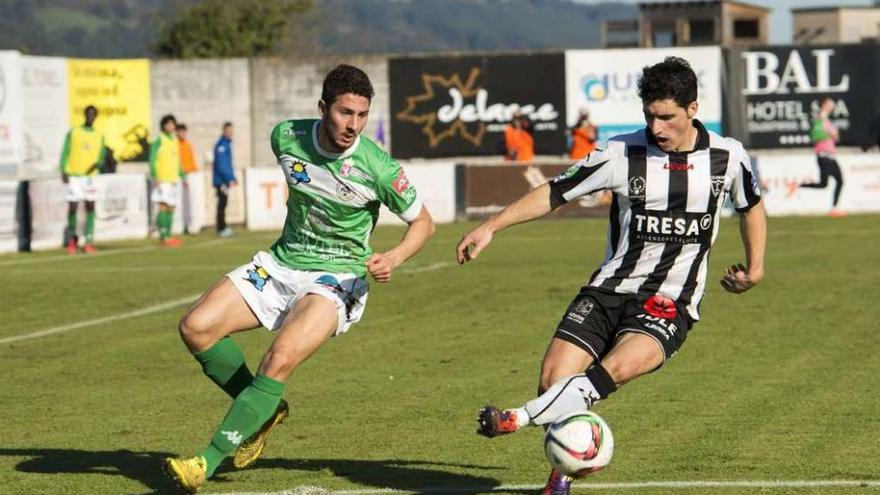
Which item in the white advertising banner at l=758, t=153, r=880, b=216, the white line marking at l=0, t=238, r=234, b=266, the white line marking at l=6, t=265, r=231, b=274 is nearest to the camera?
the white line marking at l=6, t=265, r=231, b=274

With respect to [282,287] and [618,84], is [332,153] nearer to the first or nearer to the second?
[282,287]

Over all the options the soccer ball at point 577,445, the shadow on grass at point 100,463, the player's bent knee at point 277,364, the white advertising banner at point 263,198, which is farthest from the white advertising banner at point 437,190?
the soccer ball at point 577,445

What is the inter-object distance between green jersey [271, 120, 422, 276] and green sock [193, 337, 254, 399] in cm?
53

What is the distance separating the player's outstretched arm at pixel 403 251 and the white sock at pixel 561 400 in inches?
39.0

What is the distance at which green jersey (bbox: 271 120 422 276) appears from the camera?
28.5 feet

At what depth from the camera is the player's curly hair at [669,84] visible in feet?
25.3

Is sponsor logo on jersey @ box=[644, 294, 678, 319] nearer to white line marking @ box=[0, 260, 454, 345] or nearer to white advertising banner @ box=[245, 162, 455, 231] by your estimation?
white line marking @ box=[0, 260, 454, 345]

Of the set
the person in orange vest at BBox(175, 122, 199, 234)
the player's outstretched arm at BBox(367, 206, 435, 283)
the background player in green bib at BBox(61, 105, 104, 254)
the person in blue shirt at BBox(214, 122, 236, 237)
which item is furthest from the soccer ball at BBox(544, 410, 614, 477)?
the person in orange vest at BBox(175, 122, 199, 234)

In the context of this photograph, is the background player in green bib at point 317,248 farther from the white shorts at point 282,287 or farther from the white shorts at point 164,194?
the white shorts at point 164,194

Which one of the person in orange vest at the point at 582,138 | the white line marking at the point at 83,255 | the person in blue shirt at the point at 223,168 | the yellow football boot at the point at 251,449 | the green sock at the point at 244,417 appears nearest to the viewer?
the green sock at the point at 244,417

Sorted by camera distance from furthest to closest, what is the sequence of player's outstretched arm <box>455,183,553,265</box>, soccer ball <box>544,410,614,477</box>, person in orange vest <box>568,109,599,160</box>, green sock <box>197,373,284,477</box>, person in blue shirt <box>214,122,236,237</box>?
1. person in orange vest <box>568,109,599,160</box>
2. person in blue shirt <box>214,122,236,237</box>
3. green sock <box>197,373,284,477</box>
4. player's outstretched arm <box>455,183,553,265</box>
5. soccer ball <box>544,410,614,477</box>

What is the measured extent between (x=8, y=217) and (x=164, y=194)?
Answer: 247cm

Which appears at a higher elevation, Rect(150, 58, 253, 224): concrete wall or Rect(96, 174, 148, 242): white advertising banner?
Rect(150, 58, 253, 224): concrete wall

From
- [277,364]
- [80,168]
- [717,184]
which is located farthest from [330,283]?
[80,168]
